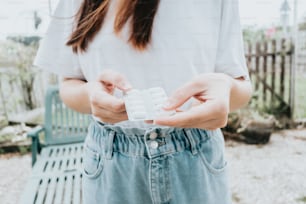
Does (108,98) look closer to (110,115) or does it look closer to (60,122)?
(110,115)

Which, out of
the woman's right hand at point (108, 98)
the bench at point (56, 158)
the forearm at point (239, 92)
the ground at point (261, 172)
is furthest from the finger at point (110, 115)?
the ground at point (261, 172)

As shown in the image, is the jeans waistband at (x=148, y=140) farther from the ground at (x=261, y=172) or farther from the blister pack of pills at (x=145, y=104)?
the ground at (x=261, y=172)

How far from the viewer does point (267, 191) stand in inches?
51.6

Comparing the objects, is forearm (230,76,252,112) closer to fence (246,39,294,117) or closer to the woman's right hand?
the woman's right hand

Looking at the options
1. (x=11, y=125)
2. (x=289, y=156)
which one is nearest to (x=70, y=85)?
(x=289, y=156)

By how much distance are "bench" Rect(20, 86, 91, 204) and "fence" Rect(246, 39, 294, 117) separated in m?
1.10

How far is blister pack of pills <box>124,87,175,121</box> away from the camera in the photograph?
253 millimetres

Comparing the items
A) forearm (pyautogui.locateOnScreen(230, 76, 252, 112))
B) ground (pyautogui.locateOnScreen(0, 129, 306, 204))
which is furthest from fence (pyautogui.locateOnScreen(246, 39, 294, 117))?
forearm (pyautogui.locateOnScreen(230, 76, 252, 112))

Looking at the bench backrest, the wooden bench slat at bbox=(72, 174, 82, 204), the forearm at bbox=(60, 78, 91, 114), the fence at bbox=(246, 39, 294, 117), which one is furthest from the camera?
the fence at bbox=(246, 39, 294, 117)

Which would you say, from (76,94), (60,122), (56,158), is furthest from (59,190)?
(76,94)

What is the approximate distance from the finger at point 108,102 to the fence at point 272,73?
1717 millimetres

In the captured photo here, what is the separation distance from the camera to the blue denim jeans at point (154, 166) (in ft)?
1.06

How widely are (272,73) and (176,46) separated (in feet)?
5.72

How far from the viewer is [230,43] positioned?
349 mm
